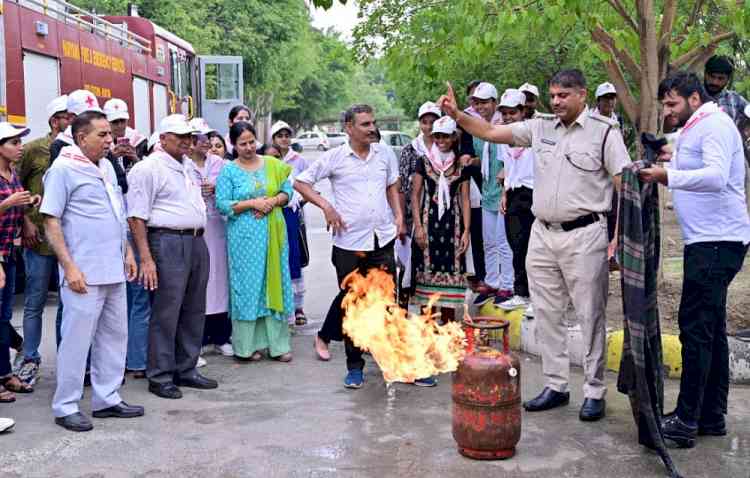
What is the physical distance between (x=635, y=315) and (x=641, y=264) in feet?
0.94

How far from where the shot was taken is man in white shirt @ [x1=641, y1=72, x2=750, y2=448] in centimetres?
489

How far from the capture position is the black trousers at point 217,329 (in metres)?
7.42

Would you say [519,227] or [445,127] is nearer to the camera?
[445,127]

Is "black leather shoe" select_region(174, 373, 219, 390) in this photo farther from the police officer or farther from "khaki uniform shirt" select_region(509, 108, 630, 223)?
"khaki uniform shirt" select_region(509, 108, 630, 223)

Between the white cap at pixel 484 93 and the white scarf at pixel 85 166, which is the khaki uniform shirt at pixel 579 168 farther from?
the white scarf at pixel 85 166

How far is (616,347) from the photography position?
21.6 ft

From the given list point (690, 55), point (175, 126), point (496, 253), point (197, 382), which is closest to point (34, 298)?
point (197, 382)

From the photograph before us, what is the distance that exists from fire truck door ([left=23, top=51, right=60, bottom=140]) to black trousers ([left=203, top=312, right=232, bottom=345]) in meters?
3.20

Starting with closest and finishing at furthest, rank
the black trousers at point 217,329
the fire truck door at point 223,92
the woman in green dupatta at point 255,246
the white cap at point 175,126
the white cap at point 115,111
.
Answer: the white cap at point 175,126 < the woman in green dupatta at point 255,246 < the white cap at point 115,111 < the black trousers at point 217,329 < the fire truck door at point 223,92

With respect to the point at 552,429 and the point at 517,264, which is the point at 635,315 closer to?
the point at 552,429

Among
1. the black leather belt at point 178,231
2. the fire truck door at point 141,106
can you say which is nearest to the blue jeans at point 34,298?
the black leather belt at point 178,231

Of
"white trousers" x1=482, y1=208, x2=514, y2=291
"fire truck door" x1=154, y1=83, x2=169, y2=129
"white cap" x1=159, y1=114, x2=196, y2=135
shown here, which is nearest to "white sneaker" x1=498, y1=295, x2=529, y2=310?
Answer: "white trousers" x1=482, y1=208, x2=514, y2=291

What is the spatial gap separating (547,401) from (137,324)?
3098 millimetres

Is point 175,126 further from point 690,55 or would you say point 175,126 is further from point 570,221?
point 690,55
